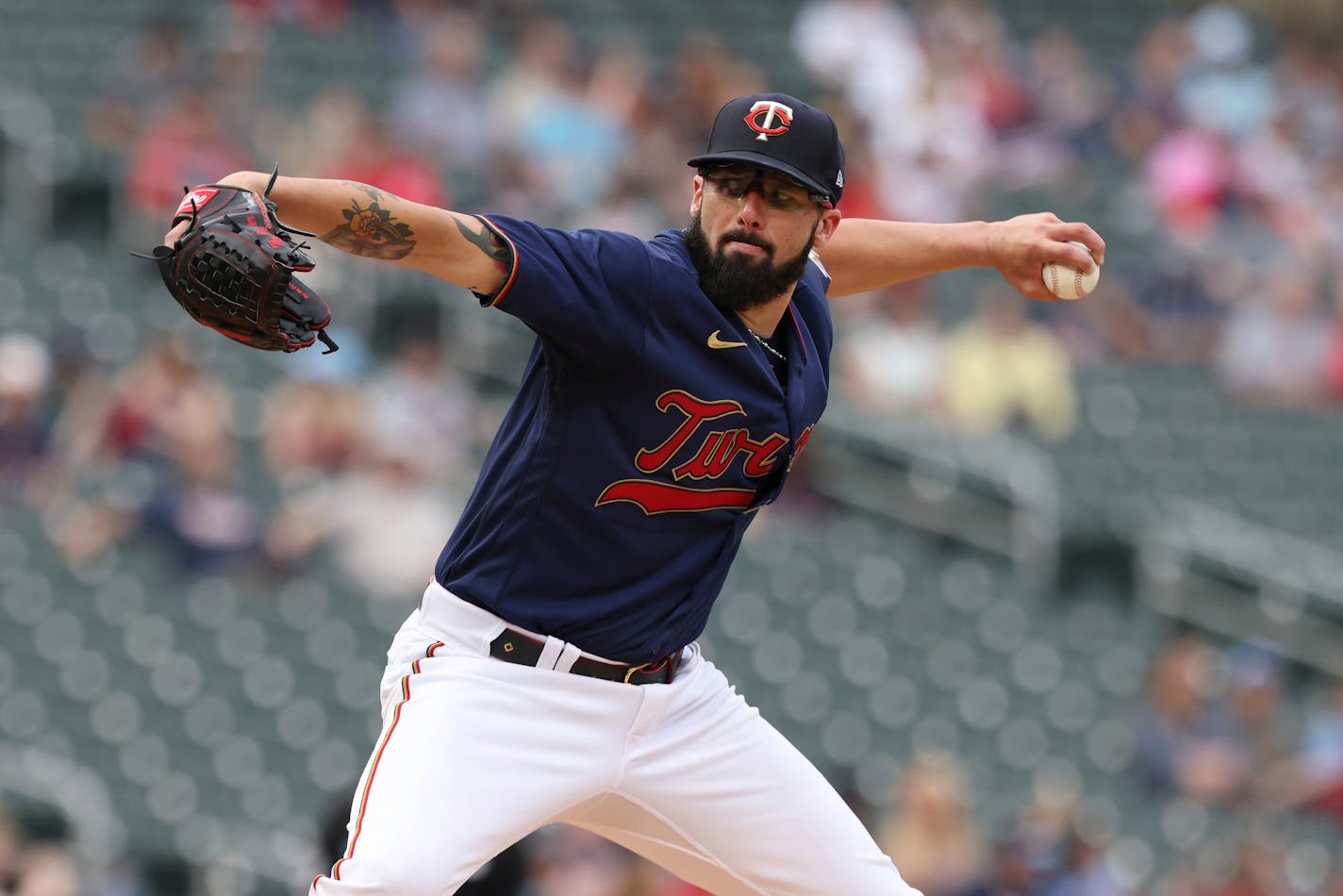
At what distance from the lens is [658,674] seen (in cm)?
366

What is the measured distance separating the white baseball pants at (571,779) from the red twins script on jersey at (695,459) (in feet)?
1.03

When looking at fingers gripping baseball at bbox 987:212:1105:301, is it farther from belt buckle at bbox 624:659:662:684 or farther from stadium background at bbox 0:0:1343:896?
stadium background at bbox 0:0:1343:896

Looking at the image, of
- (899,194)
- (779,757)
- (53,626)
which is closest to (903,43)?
(899,194)

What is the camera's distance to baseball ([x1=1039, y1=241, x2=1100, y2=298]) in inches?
149

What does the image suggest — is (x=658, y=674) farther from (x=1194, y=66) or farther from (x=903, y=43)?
(x=1194, y=66)

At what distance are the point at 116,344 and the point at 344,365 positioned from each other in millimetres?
995

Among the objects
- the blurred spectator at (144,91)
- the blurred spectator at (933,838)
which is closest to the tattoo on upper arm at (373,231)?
the blurred spectator at (933,838)

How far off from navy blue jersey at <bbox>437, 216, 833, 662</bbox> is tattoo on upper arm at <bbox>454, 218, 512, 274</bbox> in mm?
59

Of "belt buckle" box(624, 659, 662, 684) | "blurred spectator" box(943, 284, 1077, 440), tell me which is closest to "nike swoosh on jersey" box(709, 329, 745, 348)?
"belt buckle" box(624, 659, 662, 684)

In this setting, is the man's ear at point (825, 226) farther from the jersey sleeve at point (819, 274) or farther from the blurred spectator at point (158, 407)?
the blurred spectator at point (158, 407)

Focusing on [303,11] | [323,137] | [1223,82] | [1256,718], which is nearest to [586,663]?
[1256,718]

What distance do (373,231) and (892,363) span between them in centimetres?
703

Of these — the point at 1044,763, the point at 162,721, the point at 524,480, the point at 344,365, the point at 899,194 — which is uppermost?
the point at 899,194

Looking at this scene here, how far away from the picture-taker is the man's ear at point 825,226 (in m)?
3.63
